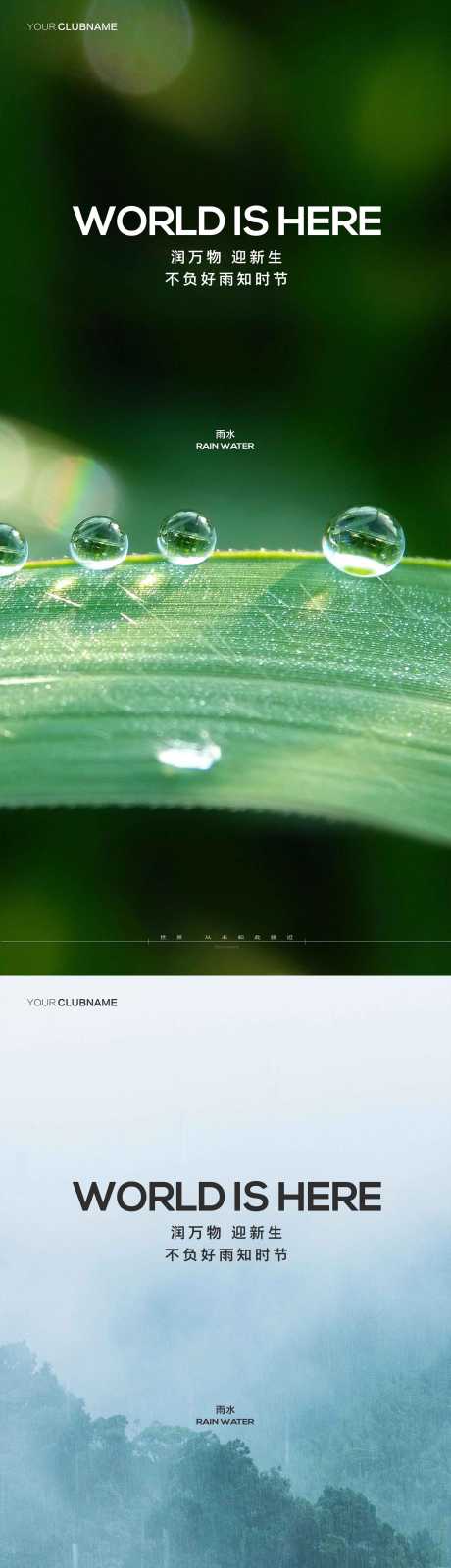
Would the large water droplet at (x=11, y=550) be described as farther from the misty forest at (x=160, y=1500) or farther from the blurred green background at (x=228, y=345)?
the misty forest at (x=160, y=1500)

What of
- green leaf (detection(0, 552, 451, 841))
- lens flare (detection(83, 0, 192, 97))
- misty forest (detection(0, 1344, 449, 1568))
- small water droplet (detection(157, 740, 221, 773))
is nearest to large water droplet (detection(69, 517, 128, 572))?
green leaf (detection(0, 552, 451, 841))

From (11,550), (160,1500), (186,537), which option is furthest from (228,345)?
(160,1500)

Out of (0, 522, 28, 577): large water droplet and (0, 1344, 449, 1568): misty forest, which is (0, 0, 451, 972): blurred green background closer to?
(0, 522, 28, 577): large water droplet

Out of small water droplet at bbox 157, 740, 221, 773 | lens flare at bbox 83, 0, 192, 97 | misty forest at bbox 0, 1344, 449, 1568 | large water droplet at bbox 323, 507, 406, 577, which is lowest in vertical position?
misty forest at bbox 0, 1344, 449, 1568

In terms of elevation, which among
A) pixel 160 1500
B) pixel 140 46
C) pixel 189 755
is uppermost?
pixel 140 46

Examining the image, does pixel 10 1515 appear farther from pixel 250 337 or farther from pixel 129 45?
pixel 129 45

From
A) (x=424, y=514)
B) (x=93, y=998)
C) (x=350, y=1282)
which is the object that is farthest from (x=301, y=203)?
(x=350, y=1282)

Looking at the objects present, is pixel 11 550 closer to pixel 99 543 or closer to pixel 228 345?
pixel 99 543
